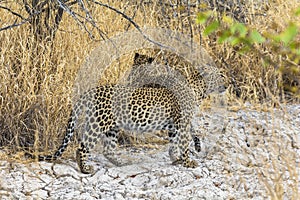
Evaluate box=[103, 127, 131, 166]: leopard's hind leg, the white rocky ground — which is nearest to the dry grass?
the white rocky ground

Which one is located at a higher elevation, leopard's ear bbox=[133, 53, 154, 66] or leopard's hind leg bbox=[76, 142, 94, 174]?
leopard's ear bbox=[133, 53, 154, 66]

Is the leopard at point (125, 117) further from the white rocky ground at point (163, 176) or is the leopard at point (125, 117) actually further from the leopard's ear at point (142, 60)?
the leopard's ear at point (142, 60)

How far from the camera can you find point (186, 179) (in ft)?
11.9

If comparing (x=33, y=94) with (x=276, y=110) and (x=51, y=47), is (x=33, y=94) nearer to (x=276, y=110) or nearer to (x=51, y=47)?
(x=51, y=47)

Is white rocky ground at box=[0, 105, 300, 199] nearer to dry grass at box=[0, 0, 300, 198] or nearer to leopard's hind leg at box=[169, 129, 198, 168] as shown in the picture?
leopard's hind leg at box=[169, 129, 198, 168]

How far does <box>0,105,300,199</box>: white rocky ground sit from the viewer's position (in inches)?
134

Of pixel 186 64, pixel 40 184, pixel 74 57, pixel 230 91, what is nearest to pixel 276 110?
pixel 230 91

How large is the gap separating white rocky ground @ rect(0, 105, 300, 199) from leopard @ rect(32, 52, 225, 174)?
97mm

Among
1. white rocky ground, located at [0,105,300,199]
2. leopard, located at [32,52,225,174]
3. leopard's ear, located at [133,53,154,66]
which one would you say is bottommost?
white rocky ground, located at [0,105,300,199]

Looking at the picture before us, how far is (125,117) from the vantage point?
362 centimetres

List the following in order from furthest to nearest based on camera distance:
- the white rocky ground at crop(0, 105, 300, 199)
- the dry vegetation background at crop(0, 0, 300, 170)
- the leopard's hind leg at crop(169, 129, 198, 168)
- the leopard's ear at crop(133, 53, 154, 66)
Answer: the leopard's ear at crop(133, 53, 154, 66), the dry vegetation background at crop(0, 0, 300, 170), the leopard's hind leg at crop(169, 129, 198, 168), the white rocky ground at crop(0, 105, 300, 199)

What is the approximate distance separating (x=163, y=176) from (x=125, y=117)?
1.51 ft

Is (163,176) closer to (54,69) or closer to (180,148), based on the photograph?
(180,148)

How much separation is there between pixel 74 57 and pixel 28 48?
1.25 ft
